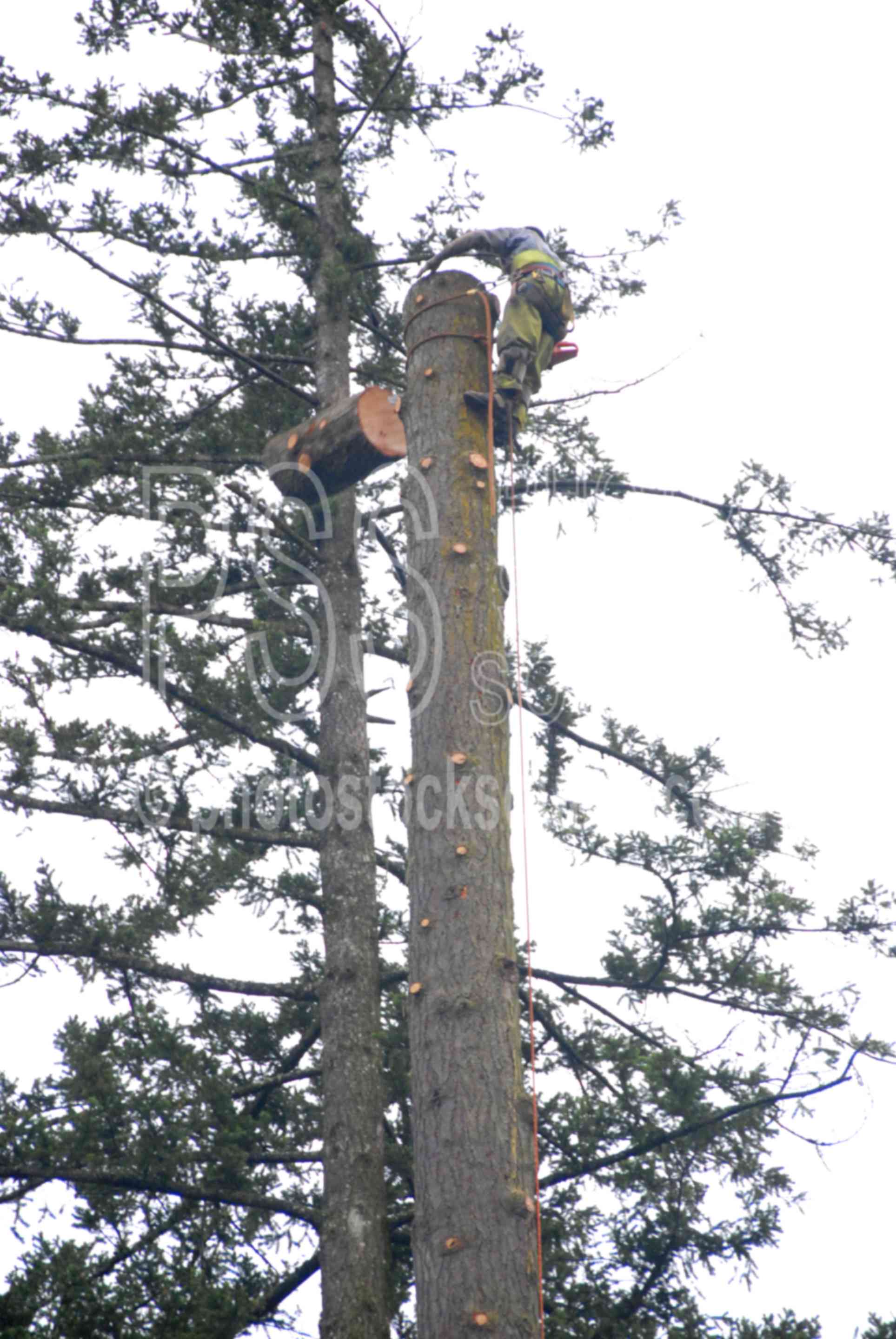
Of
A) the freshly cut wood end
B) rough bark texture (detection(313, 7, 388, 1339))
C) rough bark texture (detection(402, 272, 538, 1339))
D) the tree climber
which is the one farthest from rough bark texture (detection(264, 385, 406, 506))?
rough bark texture (detection(402, 272, 538, 1339))

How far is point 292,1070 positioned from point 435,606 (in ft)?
12.7

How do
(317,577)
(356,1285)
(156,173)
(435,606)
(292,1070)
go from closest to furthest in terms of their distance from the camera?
1. (435,606)
2. (356,1285)
3. (292,1070)
4. (317,577)
5. (156,173)

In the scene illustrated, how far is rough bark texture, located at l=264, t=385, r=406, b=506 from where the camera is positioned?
25.2 ft

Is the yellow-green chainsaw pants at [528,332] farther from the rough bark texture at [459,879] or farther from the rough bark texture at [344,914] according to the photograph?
the rough bark texture at [344,914]

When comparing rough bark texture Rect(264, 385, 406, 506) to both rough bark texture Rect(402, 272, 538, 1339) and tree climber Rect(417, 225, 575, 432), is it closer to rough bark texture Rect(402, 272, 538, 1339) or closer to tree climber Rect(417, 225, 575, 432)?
tree climber Rect(417, 225, 575, 432)

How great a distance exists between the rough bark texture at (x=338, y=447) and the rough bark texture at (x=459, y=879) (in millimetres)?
1321

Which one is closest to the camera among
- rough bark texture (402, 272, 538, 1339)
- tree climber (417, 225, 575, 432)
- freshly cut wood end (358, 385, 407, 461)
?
→ rough bark texture (402, 272, 538, 1339)

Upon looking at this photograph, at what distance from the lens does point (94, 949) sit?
781 cm

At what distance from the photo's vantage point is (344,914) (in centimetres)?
811

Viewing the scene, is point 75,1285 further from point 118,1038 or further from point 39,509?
point 39,509

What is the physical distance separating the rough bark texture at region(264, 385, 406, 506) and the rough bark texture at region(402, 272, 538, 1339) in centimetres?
132

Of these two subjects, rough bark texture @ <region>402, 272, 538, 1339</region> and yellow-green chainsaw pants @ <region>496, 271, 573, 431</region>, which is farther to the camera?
yellow-green chainsaw pants @ <region>496, 271, 573, 431</region>

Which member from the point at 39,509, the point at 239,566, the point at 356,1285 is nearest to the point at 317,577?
the point at 239,566

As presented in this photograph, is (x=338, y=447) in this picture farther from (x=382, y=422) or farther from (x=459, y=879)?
(x=459, y=879)
